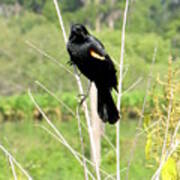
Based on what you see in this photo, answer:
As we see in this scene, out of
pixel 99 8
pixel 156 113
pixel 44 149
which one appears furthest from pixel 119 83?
pixel 99 8

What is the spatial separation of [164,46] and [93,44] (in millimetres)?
24307

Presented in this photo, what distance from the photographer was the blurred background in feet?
25.6

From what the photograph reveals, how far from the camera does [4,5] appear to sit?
121 ft

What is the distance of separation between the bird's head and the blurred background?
0.46 ft

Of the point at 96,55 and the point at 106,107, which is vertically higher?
the point at 96,55

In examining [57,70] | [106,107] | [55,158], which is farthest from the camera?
[57,70]

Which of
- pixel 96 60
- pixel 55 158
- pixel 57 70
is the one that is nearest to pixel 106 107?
pixel 96 60

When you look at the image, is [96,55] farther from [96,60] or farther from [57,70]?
[57,70]

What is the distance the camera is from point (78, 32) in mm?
1976

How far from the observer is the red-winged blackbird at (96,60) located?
1937 millimetres

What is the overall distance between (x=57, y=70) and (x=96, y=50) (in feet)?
54.8

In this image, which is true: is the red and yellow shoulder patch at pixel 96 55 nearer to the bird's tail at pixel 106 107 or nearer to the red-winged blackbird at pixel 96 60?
the red-winged blackbird at pixel 96 60

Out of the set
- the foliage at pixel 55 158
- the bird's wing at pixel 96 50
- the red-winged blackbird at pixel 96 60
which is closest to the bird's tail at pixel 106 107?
the red-winged blackbird at pixel 96 60

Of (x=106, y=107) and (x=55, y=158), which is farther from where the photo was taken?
(x=55, y=158)
